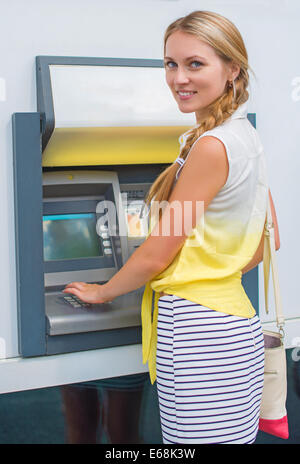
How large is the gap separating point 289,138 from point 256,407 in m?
1.07

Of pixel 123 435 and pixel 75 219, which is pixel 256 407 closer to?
pixel 123 435

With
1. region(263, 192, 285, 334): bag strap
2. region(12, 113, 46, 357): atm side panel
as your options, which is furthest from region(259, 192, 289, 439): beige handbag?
region(12, 113, 46, 357): atm side panel

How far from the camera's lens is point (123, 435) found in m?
1.90

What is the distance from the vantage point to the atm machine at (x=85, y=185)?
62.5 inches

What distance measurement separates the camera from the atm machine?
62.5 inches

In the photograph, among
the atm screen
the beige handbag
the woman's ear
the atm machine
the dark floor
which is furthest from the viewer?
the atm screen

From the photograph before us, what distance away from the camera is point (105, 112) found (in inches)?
64.9

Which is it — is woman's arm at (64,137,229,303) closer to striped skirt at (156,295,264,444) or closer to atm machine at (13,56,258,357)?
striped skirt at (156,295,264,444)

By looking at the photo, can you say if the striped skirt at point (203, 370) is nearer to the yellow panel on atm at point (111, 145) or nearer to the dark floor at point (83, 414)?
the dark floor at point (83, 414)

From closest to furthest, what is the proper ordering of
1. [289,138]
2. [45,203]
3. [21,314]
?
[21,314]
[45,203]
[289,138]

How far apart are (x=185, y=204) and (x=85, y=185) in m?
0.70

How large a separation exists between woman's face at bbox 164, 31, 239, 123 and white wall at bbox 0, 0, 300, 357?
16.9 inches

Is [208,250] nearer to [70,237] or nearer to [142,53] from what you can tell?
[70,237]
